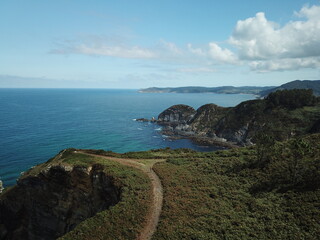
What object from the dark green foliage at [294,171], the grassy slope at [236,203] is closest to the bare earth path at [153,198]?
the grassy slope at [236,203]

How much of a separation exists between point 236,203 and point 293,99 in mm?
116643

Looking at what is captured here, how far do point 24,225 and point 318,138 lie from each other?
240 ft

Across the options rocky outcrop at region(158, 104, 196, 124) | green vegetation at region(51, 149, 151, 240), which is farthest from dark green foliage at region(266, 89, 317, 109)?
green vegetation at region(51, 149, 151, 240)

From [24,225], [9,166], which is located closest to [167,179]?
[24,225]

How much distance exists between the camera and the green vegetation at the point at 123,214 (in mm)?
26016

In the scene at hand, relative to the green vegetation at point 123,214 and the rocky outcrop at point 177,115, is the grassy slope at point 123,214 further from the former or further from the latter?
the rocky outcrop at point 177,115

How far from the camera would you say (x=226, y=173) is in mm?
41344

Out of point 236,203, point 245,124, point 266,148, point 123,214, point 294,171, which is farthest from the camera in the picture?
point 245,124

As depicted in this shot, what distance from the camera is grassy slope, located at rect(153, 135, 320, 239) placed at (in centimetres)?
2506

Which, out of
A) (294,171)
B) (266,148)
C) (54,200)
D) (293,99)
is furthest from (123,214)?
(293,99)

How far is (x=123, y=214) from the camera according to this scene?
28.7 metres

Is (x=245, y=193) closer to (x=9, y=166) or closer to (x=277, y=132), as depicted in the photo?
→ (x=9, y=166)

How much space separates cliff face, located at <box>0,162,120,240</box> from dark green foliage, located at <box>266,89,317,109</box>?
119 m

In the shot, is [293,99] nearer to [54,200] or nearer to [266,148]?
[266,148]
